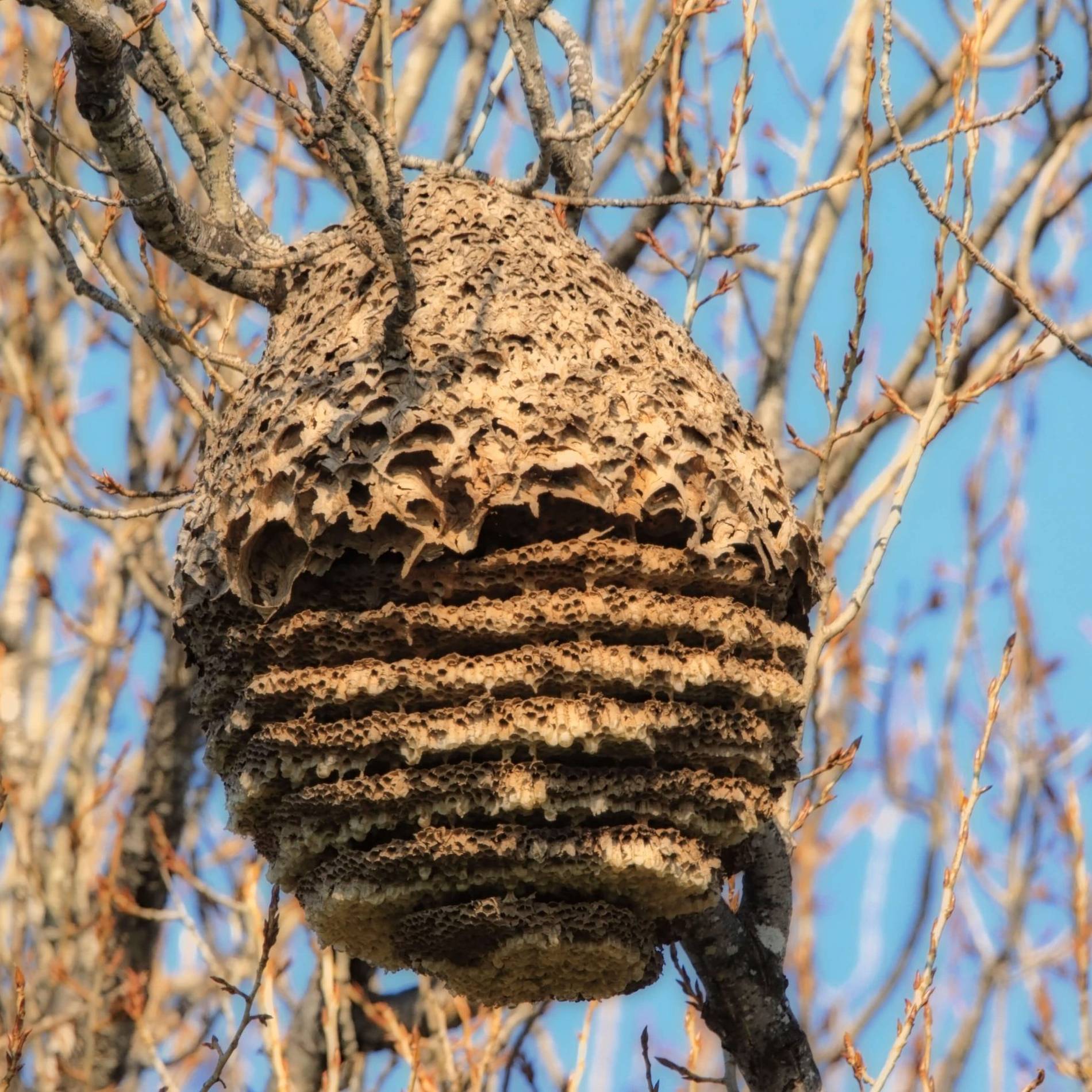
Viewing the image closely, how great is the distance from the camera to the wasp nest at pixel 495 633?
2.33 metres

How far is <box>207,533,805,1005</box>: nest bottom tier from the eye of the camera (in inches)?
91.2

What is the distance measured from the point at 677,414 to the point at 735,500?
154mm

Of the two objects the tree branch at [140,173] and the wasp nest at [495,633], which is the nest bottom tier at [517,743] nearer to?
the wasp nest at [495,633]

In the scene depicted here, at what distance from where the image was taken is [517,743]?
2293 mm

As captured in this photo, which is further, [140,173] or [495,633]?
[140,173]

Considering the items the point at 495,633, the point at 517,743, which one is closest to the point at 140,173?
the point at 495,633

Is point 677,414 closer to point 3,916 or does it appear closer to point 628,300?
point 628,300

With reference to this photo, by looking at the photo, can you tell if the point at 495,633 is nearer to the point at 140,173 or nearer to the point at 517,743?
the point at 517,743

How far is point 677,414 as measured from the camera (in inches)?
98.4

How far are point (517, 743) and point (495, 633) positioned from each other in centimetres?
15

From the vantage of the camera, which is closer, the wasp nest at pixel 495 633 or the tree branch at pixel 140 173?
the wasp nest at pixel 495 633

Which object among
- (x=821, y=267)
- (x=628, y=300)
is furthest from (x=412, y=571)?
(x=821, y=267)

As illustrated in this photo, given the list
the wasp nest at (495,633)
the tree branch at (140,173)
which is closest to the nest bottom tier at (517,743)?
the wasp nest at (495,633)

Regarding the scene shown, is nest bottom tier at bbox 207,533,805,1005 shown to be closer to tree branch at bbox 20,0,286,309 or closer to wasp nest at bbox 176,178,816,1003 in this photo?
wasp nest at bbox 176,178,816,1003
